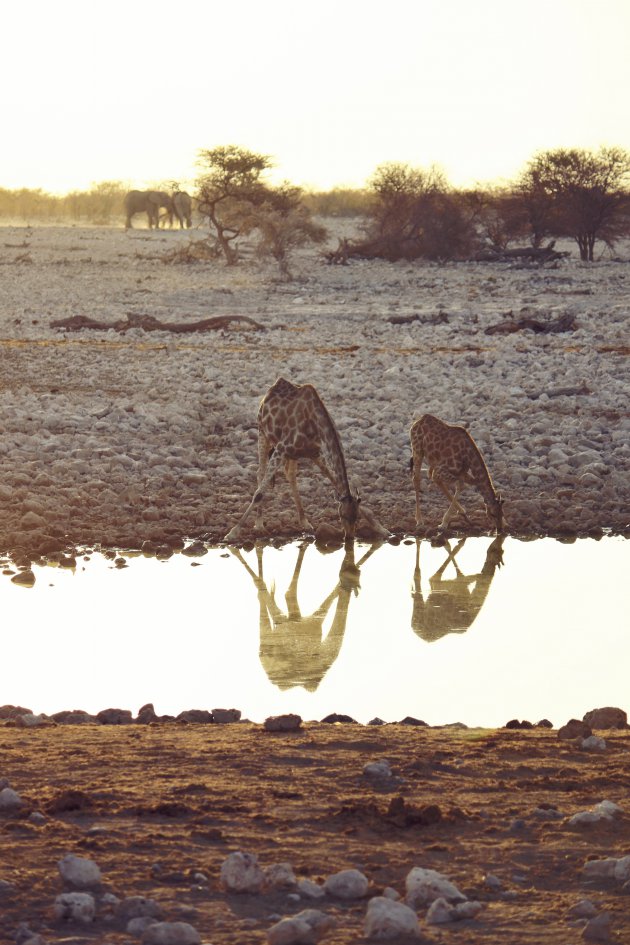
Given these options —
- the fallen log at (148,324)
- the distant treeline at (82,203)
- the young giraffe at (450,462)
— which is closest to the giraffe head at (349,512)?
the young giraffe at (450,462)

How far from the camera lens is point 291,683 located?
825cm

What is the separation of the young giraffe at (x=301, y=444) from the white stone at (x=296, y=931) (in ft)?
26.1

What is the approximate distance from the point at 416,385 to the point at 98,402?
387 centimetres

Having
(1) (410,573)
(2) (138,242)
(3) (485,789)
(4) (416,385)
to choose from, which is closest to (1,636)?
(1) (410,573)

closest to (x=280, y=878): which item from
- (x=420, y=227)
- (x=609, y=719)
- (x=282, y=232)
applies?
(x=609, y=719)

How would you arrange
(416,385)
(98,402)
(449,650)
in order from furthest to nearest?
(416,385) < (98,402) < (449,650)

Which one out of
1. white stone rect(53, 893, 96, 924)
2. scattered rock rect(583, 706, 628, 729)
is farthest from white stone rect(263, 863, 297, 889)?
scattered rock rect(583, 706, 628, 729)

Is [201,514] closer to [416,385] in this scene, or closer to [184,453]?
[184,453]

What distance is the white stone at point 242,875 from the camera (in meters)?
4.34

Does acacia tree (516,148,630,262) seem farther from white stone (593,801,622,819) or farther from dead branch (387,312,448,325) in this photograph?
white stone (593,801,622,819)

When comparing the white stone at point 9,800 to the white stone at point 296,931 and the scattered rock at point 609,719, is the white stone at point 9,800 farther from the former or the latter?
the scattered rock at point 609,719

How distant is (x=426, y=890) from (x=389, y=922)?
0.33 meters

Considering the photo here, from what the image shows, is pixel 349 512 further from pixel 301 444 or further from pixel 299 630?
pixel 299 630

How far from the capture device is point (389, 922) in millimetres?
4027
